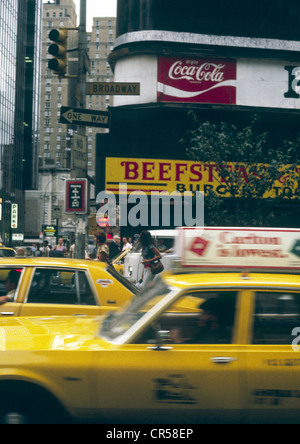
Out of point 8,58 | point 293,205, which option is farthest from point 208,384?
point 8,58

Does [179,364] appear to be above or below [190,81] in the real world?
below

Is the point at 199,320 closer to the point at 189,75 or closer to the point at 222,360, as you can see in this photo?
the point at 222,360

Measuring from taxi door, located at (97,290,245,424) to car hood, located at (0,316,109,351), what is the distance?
0.95 ft

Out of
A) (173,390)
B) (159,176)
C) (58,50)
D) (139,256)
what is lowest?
(139,256)

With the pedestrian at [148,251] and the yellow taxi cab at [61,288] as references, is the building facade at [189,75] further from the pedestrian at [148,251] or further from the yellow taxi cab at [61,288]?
the yellow taxi cab at [61,288]

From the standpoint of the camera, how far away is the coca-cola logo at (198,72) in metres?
24.2

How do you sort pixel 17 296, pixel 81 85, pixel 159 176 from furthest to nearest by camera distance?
pixel 159 176, pixel 81 85, pixel 17 296

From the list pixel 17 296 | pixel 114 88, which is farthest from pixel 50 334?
pixel 114 88

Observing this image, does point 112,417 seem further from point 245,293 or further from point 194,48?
point 194,48

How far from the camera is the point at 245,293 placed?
4.29m

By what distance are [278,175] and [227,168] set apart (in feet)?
5.50

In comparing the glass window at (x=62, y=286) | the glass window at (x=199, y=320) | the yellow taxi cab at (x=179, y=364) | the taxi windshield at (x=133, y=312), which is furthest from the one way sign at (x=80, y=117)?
the glass window at (x=199, y=320)

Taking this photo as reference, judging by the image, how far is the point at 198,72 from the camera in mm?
24297

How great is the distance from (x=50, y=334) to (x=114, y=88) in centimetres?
731
